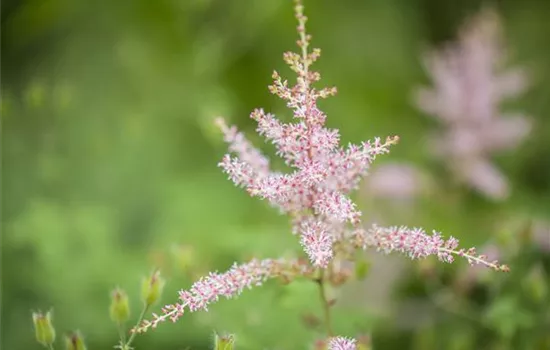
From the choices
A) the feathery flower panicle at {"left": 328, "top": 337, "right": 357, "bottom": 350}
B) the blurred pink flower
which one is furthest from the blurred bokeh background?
the feathery flower panicle at {"left": 328, "top": 337, "right": 357, "bottom": 350}

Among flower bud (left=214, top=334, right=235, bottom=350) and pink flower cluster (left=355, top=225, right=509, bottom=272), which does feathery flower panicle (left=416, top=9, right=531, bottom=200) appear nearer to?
pink flower cluster (left=355, top=225, right=509, bottom=272)

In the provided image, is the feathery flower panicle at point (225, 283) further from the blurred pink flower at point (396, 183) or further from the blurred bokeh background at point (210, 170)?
the blurred pink flower at point (396, 183)

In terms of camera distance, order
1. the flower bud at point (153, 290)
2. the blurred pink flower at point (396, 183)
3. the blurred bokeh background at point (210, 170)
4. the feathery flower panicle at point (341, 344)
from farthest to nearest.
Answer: the blurred pink flower at point (396, 183)
the blurred bokeh background at point (210, 170)
the flower bud at point (153, 290)
the feathery flower panicle at point (341, 344)

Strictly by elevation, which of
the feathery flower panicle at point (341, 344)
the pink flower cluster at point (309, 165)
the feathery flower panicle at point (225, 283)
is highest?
the pink flower cluster at point (309, 165)

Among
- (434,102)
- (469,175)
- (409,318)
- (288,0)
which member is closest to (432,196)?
(469,175)

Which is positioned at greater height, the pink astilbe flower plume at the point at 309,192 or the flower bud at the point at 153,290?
the pink astilbe flower plume at the point at 309,192

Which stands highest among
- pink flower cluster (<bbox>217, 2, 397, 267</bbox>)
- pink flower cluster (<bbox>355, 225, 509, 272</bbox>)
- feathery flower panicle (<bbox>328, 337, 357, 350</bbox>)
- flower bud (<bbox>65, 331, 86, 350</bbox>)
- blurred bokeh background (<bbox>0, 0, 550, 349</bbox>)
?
blurred bokeh background (<bbox>0, 0, 550, 349</bbox>)

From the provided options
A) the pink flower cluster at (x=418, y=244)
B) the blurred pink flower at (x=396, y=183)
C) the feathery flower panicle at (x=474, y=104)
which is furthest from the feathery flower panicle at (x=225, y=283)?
the feathery flower panicle at (x=474, y=104)

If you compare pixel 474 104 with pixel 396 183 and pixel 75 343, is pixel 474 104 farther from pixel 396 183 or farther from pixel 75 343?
pixel 75 343
